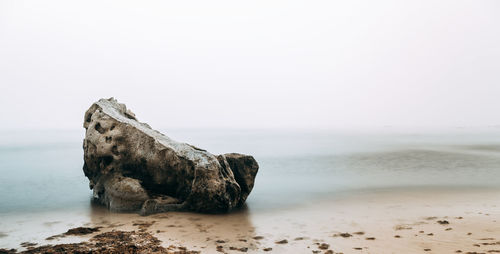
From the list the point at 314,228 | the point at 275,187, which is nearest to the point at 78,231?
the point at 314,228

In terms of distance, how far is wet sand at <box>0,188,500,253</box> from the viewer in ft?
24.0

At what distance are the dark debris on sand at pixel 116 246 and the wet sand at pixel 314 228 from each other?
237 millimetres

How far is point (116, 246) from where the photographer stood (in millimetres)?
7078

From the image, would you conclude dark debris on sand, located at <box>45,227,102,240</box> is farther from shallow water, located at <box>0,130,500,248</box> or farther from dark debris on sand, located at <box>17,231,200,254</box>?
dark debris on sand, located at <box>17,231,200,254</box>

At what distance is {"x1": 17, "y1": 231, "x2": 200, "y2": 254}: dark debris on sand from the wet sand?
0.24 meters

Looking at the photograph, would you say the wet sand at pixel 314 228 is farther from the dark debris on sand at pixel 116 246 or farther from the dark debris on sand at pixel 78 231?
the dark debris on sand at pixel 116 246

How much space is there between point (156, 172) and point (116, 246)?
3830 mm

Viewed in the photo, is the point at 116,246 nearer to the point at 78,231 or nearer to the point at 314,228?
the point at 78,231

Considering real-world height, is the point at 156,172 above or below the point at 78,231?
above

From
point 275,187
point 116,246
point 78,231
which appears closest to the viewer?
point 116,246

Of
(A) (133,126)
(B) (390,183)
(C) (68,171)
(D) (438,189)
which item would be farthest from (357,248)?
(C) (68,171)

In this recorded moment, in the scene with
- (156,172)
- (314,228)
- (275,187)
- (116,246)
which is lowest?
(275,187)

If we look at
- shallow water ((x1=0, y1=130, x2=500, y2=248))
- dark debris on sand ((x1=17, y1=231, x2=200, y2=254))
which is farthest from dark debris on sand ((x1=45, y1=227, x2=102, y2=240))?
dark debris on sand ((x1=17, y1=231, x2=200, y2=254))

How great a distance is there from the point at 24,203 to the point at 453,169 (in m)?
22.0
